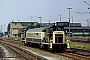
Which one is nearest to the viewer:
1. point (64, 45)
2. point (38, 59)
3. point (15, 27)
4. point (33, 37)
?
point (38, 59)

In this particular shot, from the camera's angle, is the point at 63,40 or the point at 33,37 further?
the point at 33,37

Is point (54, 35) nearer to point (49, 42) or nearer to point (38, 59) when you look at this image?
point (49, 42)

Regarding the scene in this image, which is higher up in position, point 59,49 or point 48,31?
point 48,31

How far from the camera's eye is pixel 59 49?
99.9 feet

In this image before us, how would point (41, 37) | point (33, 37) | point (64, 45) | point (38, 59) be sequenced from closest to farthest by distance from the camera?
point (38, 59)
point (64, 45)
point (41, 37)
point (33, 37)

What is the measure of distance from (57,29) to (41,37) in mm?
5251

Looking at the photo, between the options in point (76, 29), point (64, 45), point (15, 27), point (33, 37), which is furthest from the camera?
point (15, 27)

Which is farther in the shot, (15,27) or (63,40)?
(15,27)

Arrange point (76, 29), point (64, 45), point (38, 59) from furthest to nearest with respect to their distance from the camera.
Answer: point (76, 29)
point (64, 45)
point (38, 59)

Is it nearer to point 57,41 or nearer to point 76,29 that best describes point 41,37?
point 57,41

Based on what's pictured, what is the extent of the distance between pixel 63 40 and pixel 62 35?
2.00 feet

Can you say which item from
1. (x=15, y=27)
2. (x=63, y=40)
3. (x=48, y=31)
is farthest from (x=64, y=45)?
(x=15, y=27)

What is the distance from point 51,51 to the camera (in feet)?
102

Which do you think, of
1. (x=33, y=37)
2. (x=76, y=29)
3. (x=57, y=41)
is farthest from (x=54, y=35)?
(x=76, y=29)
